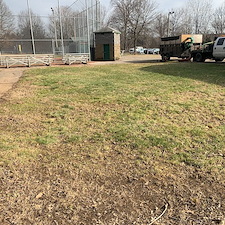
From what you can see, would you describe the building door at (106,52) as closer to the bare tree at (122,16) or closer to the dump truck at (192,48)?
the dump truck at (192,48)

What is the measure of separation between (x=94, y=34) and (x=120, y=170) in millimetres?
25284

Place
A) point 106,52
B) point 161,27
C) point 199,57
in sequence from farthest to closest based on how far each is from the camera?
point 161,27 → point 106,52 → point 199,57

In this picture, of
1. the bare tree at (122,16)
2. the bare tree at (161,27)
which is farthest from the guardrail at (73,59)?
the bare tree at (161,27)

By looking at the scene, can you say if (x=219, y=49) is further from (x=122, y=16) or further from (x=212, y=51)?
(x=122, y=16)

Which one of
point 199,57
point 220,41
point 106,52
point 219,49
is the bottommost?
point 199,57

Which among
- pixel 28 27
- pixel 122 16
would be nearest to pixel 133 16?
pixel 122 16

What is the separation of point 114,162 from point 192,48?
57.6ft

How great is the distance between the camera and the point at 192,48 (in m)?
18.6

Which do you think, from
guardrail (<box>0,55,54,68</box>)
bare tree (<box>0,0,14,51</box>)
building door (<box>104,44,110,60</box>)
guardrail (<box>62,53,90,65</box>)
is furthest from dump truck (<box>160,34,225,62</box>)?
bare tree (<box>0,0,14,51</box>)

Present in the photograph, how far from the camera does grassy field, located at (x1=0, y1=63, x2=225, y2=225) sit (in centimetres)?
250

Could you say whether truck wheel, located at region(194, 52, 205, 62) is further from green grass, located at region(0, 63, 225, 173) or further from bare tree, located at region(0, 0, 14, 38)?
bare tree, located at region(0, 0, 14, 38)

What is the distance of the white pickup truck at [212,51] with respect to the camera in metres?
15.7

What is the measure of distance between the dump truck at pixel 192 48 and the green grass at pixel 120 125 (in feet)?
29.7

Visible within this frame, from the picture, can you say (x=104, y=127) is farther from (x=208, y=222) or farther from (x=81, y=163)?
(x=208, y=222)
